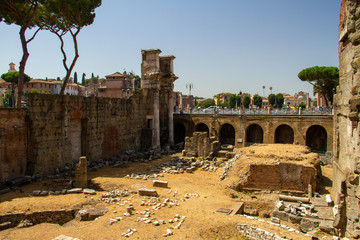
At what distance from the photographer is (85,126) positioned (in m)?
19.8

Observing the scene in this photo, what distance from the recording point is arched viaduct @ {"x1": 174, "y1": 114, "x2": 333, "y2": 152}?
27250 millimetres

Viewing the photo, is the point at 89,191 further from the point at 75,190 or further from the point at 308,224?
the point at 308,224

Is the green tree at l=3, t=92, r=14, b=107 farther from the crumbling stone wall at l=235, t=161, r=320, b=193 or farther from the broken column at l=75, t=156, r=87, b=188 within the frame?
the crumbling stone wall at l=235, t=161, r=320, b=193

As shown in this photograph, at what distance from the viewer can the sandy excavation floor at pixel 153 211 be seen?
9.32 meters

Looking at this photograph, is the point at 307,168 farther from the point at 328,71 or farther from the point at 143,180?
the point at 328,71

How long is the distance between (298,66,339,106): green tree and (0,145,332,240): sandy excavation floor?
26.2 metres

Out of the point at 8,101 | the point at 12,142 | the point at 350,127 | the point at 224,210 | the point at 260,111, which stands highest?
the point at 8,101

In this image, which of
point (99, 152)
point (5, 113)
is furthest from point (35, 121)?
point (99, 152)

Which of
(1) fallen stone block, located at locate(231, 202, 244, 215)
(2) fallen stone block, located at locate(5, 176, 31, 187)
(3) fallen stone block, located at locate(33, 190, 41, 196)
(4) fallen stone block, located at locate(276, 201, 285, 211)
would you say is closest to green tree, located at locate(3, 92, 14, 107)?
(2) fallen stone block, located at locate(5, 176, 31, 187)

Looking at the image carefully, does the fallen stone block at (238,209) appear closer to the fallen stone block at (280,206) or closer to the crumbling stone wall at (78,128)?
the fallen stone block at (280,206)

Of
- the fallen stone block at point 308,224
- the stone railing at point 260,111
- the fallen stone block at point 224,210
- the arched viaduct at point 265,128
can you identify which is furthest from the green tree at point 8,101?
the stone railing at point 260,111

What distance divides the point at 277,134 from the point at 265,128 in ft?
8.55

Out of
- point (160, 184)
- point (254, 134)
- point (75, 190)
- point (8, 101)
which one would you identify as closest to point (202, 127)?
point (254, 134)

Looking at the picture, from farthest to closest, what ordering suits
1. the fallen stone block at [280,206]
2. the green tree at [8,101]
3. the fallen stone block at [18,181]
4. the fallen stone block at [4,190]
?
the green tree at [8,101], the fallen stone block at [18,181], the fallen stone block at [4,190], the fallen stone block at [280,206]
